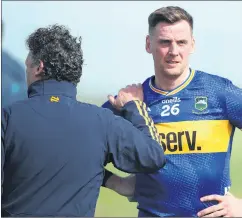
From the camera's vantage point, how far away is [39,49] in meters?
2.50

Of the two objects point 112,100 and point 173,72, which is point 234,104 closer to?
point 173,72

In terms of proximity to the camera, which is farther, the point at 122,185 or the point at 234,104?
the point at 122,185

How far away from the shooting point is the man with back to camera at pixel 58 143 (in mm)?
2336

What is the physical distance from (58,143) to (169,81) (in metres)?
0.94

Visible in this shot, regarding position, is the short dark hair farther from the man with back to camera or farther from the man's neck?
the man with back to camera

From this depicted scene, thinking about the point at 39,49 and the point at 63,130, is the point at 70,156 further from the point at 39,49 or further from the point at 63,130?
the point at 39,49

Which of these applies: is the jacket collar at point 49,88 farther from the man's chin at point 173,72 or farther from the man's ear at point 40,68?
the man's chin at point 173,72

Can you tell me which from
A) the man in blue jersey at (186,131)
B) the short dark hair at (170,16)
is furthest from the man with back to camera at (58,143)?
the short dark hair at (170,16)

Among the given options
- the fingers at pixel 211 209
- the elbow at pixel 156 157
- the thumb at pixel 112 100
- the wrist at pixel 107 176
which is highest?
the thumb at pixel 112 100

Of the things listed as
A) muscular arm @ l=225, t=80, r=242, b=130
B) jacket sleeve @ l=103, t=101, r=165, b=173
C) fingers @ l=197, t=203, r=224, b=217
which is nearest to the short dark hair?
muscular arm @ l=225, t=80, r=242, b=130

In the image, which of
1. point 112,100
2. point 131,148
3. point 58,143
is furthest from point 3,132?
point 112,100

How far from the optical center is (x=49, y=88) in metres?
2.44

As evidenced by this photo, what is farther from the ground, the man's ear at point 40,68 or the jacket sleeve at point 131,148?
the man's ear at point 40,68

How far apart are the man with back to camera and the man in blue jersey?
49 centimetres
